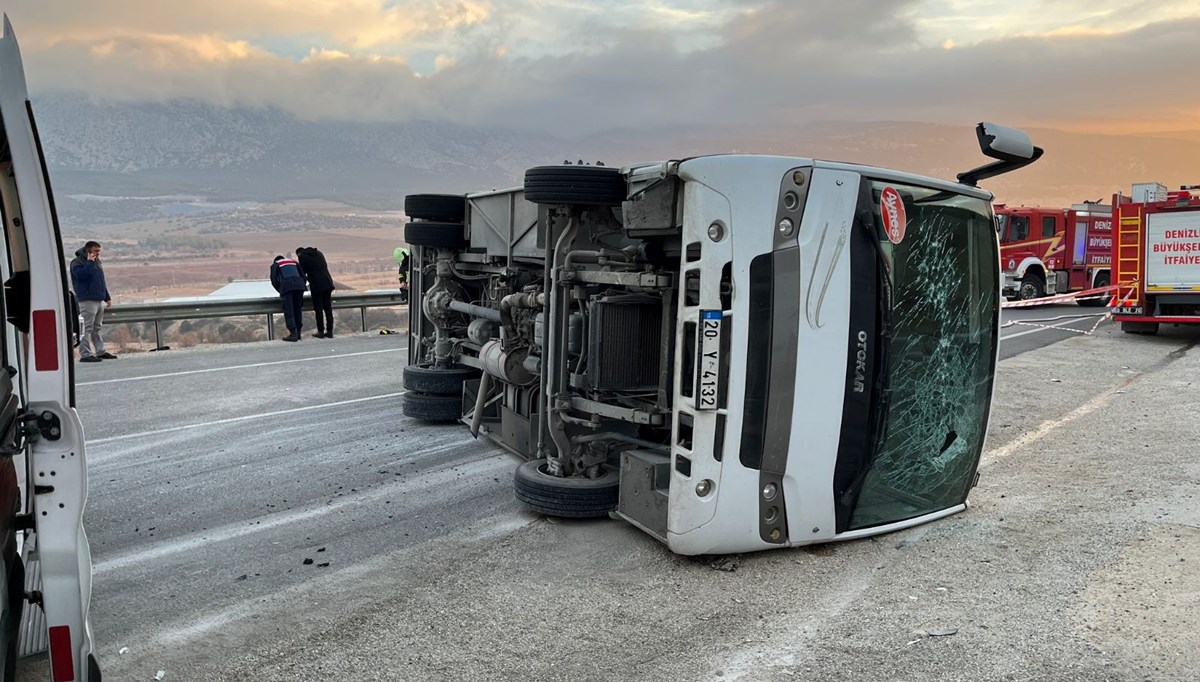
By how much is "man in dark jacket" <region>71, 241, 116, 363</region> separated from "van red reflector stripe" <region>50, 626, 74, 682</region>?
11.2 meters

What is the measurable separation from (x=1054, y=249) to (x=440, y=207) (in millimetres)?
21858

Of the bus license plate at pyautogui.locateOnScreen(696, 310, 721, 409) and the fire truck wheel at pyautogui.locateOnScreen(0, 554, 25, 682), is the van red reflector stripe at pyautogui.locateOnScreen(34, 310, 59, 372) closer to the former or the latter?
the fire truck wheel at pyautogui.locateOnScreen(0, 554, 25, 682)

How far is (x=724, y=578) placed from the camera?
439 centimetres

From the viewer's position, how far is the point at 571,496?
16.8 ft

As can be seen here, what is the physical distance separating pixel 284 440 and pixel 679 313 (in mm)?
4415

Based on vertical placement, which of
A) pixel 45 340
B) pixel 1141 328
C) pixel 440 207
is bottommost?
pixel 1141 328

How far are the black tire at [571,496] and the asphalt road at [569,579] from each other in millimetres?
116

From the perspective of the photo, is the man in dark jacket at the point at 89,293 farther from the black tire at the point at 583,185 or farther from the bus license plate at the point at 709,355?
the bus license plate at the point at 709,355

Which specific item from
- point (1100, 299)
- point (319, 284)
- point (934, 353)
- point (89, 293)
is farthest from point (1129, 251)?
point (89, 293)

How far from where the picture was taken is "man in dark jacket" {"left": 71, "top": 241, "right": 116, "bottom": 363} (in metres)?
12.7

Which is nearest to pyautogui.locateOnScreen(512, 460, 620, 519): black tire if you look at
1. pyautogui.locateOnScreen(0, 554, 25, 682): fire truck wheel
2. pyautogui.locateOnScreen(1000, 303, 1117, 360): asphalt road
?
pyautogui.locateOnScreen(0, 554, 25, 682): fire truck wheel

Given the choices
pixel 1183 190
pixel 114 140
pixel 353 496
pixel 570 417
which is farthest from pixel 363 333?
pixel 114 140

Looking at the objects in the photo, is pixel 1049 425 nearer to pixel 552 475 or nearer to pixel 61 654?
pixel 552 475

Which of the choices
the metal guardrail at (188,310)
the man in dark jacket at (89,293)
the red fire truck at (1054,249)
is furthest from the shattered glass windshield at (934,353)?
the red fire truck at (1054,249)
